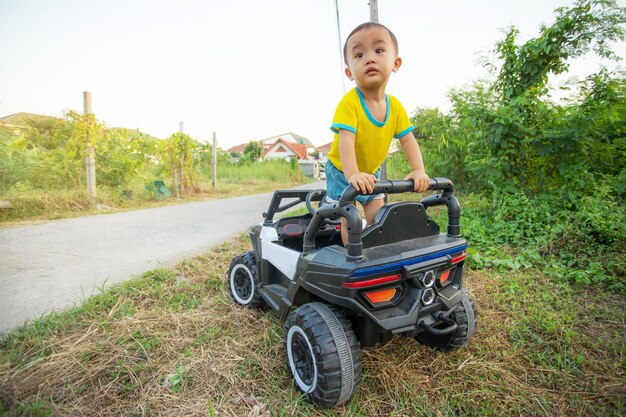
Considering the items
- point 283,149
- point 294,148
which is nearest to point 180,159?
point 294,148

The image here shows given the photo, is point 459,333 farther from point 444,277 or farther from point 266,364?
point 266,364

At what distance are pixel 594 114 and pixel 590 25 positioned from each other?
1169 millimetres

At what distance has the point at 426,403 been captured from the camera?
1.55 m

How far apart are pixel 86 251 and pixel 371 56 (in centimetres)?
394

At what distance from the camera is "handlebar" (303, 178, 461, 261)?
1.39m

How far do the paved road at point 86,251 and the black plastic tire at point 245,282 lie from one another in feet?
3.81

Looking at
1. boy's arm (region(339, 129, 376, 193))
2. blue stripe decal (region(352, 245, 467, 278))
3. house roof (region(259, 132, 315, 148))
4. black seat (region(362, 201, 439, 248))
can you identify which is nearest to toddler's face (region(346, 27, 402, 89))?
boy's arm (region(339, 129, 376, 193))

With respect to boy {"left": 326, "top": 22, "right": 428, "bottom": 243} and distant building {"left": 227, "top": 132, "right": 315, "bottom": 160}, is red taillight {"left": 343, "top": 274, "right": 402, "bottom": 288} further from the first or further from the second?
distant building {"left": 227, "top": 132, "right": 315, "bottom": 160}

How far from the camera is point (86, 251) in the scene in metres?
3.93

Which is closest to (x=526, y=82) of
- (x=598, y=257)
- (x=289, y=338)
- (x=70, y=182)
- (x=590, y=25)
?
(x=590, y=25)

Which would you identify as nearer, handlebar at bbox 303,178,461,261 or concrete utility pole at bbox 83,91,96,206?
handlebar at bbox 303,178,461,261

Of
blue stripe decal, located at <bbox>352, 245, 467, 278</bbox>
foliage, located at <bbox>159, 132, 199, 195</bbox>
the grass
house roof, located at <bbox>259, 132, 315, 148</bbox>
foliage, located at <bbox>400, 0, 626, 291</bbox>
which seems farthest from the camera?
house roof, located at <bbox>259, 132, 315, 148</bbox>

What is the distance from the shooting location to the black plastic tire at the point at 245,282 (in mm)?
2389

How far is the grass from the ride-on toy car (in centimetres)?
19
